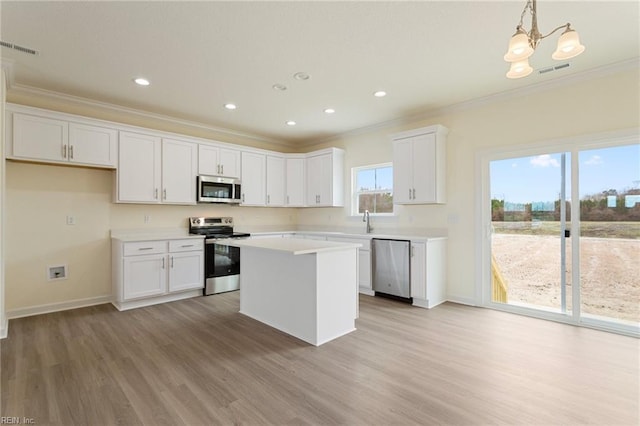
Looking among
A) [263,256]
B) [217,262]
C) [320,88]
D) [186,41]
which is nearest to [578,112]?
[320,88]

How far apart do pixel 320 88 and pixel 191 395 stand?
328cm

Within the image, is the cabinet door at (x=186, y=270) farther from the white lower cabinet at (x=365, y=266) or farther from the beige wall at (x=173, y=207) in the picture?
the white lower cabinet at (x=365, y=266)

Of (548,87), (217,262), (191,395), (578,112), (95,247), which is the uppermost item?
(548,87)

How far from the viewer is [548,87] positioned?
3.50m

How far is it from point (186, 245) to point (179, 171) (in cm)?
113

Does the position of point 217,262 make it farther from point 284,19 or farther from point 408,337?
point 284,19

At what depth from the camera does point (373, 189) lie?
5.38 m

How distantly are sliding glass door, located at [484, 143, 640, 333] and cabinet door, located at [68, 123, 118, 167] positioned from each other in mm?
4979

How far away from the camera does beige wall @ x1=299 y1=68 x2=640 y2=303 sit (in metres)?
3.14

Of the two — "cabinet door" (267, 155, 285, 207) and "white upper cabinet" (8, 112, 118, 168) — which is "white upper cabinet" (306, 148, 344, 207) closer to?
"cabinet door" (267, 155, 285, 207)

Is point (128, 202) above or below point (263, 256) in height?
above

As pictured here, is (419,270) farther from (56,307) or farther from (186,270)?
(56,307)

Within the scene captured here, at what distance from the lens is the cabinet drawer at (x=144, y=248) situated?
389cm

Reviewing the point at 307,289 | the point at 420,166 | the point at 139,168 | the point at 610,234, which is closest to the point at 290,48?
the point at 307,289
